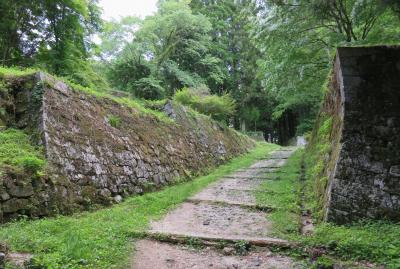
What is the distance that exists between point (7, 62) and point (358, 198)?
1079cm

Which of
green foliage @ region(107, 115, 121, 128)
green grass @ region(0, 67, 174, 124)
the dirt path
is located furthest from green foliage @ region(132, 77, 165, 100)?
the dirt path

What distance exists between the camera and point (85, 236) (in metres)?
4.30

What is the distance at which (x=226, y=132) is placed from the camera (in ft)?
54.4

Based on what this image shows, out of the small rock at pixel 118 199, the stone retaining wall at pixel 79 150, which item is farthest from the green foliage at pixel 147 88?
the small rock at pixel 118 199

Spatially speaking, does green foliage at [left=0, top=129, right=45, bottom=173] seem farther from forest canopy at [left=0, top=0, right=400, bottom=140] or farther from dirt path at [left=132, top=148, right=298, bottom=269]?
forest canopy at [left=0, top=0, right=400, bottom=140]

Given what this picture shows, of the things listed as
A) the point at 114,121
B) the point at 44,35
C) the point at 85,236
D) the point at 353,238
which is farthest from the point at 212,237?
the point at 44,35

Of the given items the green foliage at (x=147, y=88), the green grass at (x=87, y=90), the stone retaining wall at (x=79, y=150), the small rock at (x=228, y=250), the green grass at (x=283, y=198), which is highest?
the green foliage at (x=147, y=88)

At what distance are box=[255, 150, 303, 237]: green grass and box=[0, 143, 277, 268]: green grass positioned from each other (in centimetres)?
208

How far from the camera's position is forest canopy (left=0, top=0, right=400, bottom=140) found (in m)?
8.54

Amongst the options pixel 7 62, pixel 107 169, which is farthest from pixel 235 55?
pixel 107 169

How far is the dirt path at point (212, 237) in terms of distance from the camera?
4.05m

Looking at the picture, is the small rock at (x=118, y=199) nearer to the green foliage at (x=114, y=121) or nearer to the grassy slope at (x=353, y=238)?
the green foliage at (x=114, y=121)

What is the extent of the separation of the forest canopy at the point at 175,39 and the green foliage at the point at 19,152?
533 cm

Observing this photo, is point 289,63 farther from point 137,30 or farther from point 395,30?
point 137,30
